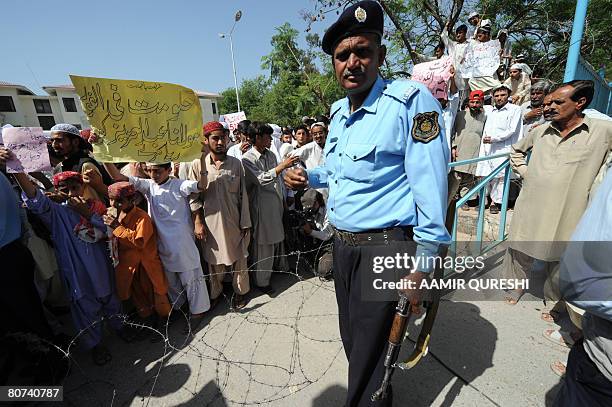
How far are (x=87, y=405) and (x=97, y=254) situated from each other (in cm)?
115

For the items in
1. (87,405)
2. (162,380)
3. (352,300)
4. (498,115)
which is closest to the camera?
(352,300)

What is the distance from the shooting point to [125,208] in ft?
8.66

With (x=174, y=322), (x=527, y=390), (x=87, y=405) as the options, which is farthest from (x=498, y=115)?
(x=87, y=405)

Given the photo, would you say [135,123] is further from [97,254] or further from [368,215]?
[368,215]

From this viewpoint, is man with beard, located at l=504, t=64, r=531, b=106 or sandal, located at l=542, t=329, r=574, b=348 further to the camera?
man with beard, located at l=504, t=64, r=531, b=106

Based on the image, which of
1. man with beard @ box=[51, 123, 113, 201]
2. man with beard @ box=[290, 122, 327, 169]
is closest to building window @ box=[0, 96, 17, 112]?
man with beard @ box=[51, 123, 113, 201]

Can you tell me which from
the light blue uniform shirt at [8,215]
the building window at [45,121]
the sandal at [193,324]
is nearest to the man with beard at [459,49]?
the sandal at [193,324]

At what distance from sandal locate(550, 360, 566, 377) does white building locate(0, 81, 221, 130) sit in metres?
43.8

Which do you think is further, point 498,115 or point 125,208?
point 498,115

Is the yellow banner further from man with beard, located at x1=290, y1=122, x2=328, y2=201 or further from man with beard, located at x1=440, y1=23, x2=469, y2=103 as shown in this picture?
man with beard, located at x1=440, y1=23, x2=469, y2=103

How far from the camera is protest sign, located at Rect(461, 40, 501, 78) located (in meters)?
5.96

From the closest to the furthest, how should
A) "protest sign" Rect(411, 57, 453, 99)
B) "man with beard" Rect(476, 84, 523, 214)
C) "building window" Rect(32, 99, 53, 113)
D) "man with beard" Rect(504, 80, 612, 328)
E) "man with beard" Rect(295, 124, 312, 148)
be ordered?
"man with beard" Rect(504, 80, 612, 328), "protest sign" Rect(411, 57, 453, 99), "man with beard" Rect(476, 84, 523, 214), "man with beard" Rect(295, 124, 312, 148), "building window" Rect(32, 99, 53, 113)

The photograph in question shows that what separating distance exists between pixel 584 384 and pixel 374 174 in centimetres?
128

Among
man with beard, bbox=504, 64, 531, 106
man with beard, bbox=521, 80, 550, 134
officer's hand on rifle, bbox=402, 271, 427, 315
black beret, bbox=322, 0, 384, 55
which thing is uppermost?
man with beard, bbox=504, 64, 531, 106
